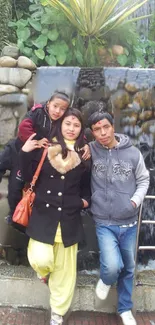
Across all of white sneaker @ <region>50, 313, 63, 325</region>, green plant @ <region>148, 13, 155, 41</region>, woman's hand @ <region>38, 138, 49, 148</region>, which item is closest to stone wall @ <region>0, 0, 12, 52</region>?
woman's hand @ <region>38, 138, 49, 148</region>

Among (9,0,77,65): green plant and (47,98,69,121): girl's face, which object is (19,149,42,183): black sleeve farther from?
(9,0,77,65): green plant

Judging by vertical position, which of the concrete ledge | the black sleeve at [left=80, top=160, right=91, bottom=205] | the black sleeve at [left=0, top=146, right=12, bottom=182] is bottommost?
the concrete ledge

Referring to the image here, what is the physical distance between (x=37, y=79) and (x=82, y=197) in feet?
5.42

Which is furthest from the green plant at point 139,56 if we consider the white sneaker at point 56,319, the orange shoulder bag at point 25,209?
the white sneaker at point 56,319

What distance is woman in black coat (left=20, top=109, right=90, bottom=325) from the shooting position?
3.23 metres

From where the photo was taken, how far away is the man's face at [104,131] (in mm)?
3338

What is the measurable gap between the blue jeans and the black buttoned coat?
240 mm

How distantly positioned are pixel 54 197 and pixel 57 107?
70 cm

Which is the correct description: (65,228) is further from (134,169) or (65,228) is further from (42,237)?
(134,169)

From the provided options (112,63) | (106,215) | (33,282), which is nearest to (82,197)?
(106,215)

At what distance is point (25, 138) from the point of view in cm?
341

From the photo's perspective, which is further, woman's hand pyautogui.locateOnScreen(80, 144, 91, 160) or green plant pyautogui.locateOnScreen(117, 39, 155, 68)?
green plant pyautogui.locateOnScreen(117, 39, 155, 68)

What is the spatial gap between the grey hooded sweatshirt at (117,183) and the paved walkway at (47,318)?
3.34 ft

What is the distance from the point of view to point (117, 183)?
3352 mm
